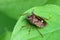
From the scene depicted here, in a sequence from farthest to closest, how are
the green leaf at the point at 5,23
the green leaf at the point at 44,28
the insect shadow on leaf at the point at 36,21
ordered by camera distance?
the green leaf at the point at 5,23, the insect shadow on leaf at the point at 36,21, the green leaf at the point at 44,28

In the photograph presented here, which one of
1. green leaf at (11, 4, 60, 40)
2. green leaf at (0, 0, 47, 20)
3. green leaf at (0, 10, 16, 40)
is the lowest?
green leaf at (11, 4, 60, 40)

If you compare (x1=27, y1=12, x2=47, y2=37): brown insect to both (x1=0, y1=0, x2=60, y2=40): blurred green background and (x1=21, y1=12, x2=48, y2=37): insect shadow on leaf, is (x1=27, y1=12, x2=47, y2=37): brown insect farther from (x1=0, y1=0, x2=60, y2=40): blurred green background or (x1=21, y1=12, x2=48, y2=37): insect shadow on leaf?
(x1=0, y1=0, x2=60, y2=40): blurred green background

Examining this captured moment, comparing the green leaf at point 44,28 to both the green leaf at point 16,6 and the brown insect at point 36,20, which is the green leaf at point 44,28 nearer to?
the brown insect at point 36,20

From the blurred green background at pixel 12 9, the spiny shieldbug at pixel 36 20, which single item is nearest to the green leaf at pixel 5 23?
the blurred green background at pixel 12 9

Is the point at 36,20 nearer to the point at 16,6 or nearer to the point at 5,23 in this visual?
the point at 16,6

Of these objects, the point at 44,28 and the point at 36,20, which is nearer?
the point at 44,28

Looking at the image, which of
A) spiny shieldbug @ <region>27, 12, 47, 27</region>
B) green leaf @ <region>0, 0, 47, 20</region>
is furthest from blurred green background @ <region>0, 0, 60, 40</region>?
spiny shieldbug @ <region>27, 12, 47, 27</region>

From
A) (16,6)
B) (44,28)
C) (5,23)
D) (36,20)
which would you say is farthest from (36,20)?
(5,23)

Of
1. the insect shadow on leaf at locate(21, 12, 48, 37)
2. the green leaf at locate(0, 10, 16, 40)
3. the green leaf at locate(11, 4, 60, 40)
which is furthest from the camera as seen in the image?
the green leaf at locate(0, 10, 16, 40)
